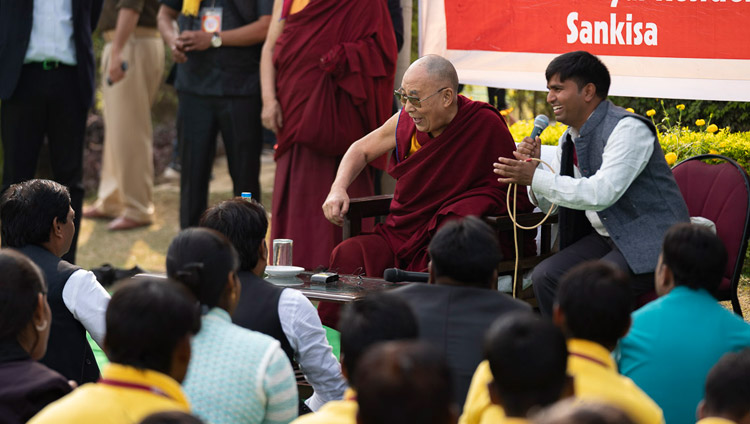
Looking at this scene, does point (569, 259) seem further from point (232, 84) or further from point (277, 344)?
point (232, 84)

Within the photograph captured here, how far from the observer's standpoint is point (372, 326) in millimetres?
2330

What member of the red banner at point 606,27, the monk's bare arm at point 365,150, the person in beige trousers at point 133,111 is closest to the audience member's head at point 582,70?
the red banner at point 606,27

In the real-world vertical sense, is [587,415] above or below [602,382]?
above

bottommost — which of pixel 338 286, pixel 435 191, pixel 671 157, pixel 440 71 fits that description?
pixel 338 286

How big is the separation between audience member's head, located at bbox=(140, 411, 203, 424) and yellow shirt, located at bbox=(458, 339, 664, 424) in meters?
0.81

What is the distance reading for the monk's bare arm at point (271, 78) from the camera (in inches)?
254

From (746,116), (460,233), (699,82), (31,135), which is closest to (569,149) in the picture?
(699,82)

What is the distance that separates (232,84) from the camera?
688 centimetres

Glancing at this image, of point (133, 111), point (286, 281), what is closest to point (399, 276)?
point (286, 281)

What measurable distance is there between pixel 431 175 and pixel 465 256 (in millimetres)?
2254

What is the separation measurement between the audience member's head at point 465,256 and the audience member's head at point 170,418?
4.25ft

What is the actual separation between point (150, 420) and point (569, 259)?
2.94 metres

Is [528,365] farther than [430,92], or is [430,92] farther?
[430,92]

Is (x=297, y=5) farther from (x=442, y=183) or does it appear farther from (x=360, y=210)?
(x=442, y=183)
